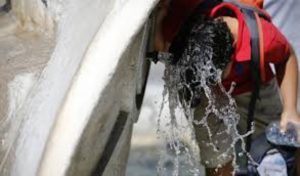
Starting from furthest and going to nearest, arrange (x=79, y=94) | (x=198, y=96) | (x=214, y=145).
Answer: (x=214, y=145), (x=198, y=96), (x=79, y=94)

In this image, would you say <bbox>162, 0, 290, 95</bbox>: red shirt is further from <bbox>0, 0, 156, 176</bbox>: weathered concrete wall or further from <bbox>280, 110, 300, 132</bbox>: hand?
<bbox>0, 0, 156, 176</bbox>: weathered concrete wall

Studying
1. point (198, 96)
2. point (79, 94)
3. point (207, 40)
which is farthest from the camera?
point (198, 96)

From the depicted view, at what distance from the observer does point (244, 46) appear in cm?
233

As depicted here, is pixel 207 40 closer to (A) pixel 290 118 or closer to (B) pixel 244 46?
(B) pixel 244 46

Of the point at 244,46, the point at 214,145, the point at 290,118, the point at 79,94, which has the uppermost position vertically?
the point at 79,94

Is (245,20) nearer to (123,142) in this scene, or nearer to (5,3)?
(123,142)

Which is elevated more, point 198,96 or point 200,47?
point 200,47

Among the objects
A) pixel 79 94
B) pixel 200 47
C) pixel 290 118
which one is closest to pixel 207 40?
pixel 200 47

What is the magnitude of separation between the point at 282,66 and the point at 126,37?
0.85 m

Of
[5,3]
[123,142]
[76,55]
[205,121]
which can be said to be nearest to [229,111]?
[205,121]

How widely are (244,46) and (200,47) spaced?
0.15 meters

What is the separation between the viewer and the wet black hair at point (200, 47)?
2268 millimetres

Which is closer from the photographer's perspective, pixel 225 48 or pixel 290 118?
pixel 225 48

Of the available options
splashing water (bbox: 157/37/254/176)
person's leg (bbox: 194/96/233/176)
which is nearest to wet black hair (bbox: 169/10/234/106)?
splashing water (bbox: 157/37/254/176)
